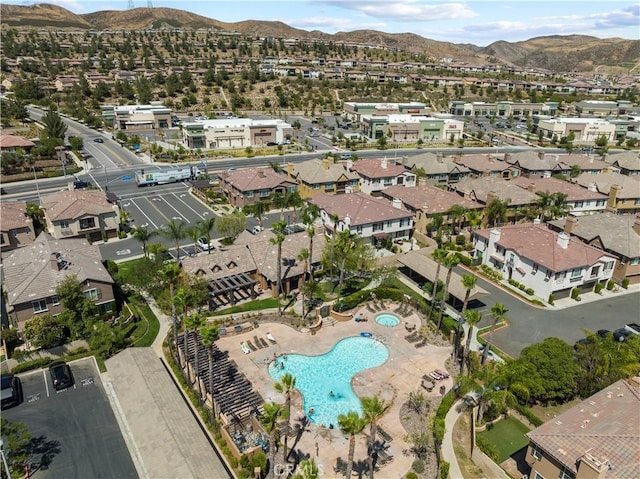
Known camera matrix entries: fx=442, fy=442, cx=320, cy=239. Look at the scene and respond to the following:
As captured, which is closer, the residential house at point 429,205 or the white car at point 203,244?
the white car at point 203,244

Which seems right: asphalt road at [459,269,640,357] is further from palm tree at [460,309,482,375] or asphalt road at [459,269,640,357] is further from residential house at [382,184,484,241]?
residential house at [382,184,484,241]

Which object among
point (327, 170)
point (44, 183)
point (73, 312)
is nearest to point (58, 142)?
point (44, 183)

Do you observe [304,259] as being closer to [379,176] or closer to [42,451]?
[42,451]

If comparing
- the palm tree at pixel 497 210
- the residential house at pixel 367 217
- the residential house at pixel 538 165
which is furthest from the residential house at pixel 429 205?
the residential house at pixel 538 165

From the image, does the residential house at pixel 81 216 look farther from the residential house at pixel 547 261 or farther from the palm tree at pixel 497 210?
the palm tree at pixel 497 210

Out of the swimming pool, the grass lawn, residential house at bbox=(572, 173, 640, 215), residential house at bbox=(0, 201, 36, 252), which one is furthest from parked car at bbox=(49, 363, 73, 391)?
residential house at bbox=(572, 173, 640, 215)
